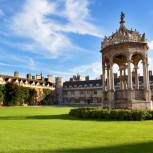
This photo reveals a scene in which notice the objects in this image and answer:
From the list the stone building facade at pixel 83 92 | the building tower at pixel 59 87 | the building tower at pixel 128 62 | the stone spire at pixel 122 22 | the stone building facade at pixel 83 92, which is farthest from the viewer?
the building tower at pixel 59 87

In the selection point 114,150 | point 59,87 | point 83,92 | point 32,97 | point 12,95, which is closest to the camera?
point 114,150

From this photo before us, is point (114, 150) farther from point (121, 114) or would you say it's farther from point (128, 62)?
point (128, 62)

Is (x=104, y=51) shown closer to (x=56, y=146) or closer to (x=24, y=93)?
(x=56, y=146)

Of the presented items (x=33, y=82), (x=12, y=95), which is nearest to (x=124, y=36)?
(x=12, y=95)

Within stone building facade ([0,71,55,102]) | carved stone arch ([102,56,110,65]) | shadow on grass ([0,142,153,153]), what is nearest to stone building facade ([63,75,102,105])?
stone building facade ([0,71,55,102])

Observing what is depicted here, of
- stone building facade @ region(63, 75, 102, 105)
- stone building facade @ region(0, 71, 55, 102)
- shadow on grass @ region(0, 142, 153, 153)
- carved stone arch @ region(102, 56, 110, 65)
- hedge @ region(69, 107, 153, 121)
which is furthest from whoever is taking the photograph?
stone building facade @ region(63, 75, 102, 105)

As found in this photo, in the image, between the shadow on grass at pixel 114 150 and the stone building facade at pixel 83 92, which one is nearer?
the shadow on grass at pixel 114 150

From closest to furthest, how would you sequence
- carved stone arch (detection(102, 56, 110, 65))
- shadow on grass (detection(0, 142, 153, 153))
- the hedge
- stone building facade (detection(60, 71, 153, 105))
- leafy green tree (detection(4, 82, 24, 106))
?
shadow on grass (detection(0, 142, 153, 153)) → the hedge → carved stone arch (detection(102, 56, 110, 65)) → leafy green tree (detection(4, 82, 24, 106)) → stone building facade (detection(60, 71, 153, 105))

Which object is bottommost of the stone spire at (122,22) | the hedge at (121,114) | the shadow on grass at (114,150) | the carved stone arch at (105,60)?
the shadow on grass at (114,150)

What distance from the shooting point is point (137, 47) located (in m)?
23.2

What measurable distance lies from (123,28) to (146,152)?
54.3ft

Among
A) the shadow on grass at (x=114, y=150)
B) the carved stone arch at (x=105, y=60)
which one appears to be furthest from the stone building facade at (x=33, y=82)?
the shadow on grass at (x=114, y=150)

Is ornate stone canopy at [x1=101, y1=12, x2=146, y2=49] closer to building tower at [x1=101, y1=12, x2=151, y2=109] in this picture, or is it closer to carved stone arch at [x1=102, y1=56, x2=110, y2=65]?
building tower at [x1=101, y1=12, x2=151, y2=109]

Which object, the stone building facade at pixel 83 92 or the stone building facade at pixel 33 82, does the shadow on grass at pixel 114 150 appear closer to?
the stone building facade at pixel 33 82
